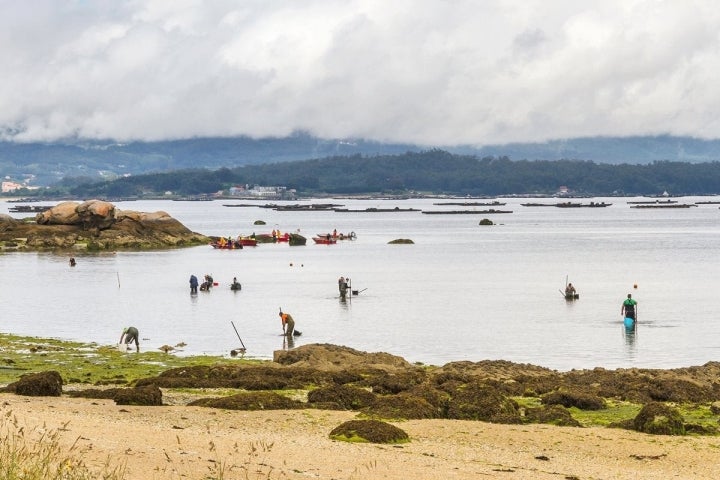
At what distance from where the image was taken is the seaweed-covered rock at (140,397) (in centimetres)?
2661

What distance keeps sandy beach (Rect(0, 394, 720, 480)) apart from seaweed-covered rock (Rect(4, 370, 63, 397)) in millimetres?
1761

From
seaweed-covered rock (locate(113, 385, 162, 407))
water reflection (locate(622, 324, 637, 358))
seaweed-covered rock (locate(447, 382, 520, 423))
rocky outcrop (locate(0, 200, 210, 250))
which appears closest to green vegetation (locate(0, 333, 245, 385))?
seaweed-covered rock (locate(113, 385, 162, 407))

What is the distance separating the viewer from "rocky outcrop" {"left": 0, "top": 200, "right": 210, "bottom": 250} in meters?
121

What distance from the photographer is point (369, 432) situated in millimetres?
22484

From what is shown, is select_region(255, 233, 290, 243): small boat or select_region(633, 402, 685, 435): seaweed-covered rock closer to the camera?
select_region(633, 402, 685, 435): seaweed-covered rock

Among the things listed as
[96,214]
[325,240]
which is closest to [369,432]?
[96,214]

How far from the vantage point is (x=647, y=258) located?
10719 centimetres

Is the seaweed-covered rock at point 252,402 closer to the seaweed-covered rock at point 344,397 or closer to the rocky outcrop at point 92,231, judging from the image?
the seaweed-covered rock at point 344,397

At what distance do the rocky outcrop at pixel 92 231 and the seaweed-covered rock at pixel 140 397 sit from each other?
311ft

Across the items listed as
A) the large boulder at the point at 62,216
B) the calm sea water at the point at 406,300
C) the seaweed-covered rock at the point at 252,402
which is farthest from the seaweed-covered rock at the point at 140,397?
the large boulder at the point at 62,216

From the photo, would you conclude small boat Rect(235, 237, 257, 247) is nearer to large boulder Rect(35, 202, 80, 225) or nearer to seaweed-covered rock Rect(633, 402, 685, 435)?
large boulder Rect(35, 202, 80, 225)

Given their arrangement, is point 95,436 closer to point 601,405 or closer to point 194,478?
point 194,478

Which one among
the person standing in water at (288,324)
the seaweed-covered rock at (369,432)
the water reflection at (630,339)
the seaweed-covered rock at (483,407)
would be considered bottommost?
the water reflection at (630,339)

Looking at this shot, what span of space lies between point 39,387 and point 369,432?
1075cm
